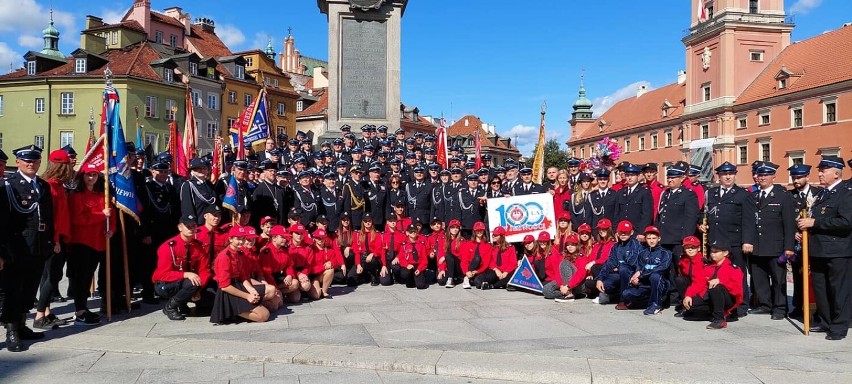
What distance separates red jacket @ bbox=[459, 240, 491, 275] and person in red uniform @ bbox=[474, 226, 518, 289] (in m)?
0.08

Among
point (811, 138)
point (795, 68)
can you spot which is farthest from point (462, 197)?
point (795, 68)

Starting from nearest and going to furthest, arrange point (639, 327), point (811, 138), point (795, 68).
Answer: point (639, 327) < point (811, 138) < point (795, 68)

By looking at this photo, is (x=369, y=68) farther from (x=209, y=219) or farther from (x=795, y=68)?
(x=795, y=68)

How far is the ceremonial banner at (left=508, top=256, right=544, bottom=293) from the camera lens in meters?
11.3

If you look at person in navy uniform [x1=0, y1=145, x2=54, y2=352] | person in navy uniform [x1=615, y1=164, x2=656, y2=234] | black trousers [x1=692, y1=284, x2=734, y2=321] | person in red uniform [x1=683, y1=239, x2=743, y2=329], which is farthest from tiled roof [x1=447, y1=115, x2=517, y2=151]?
person in navy uniform [x1=0, y1=145, x2=54, y2=352]

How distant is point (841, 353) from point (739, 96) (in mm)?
67909

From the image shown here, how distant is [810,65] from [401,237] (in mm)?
61981

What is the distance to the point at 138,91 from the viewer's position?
53750mm

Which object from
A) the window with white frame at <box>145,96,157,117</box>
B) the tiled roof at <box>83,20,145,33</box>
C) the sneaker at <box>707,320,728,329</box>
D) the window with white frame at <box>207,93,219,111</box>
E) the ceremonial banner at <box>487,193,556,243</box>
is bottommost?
the sneaker at <box>707,320,728,329</box>

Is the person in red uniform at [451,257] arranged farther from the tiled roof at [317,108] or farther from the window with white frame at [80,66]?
the tiled roof at [317,108]

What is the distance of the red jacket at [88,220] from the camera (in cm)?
863

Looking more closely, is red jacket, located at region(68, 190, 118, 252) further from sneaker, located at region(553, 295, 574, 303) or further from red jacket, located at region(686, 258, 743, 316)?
red jacket, located at region(686, 258, 743, 316)

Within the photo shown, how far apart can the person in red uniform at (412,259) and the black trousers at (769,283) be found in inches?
213

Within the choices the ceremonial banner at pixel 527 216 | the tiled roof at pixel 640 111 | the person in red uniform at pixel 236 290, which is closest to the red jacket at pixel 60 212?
the person in red uniform at pixel 236 290
